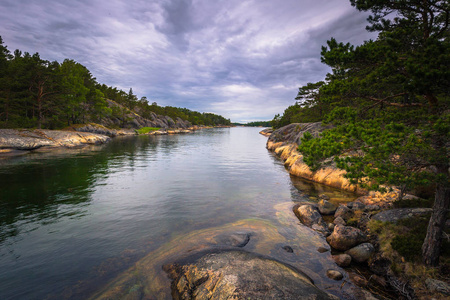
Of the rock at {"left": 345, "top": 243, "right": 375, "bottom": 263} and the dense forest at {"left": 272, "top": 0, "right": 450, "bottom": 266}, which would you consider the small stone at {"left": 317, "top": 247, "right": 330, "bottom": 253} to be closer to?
the rock at {"left": 345, "top": 243, "right": 375, "bottom": 263}

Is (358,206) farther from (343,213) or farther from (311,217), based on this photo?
(311,217)

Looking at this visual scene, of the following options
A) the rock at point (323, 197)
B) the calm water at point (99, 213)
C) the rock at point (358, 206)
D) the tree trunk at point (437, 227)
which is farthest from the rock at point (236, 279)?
the rock at point (323, 197)

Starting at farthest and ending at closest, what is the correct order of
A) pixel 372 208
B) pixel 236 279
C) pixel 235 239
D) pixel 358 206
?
pixel 358 206
pixel 372 208
pixel 235 239
pixel 236 279

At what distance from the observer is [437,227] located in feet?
19.9

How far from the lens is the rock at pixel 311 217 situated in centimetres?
1068

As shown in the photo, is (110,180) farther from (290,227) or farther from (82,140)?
(82,140)

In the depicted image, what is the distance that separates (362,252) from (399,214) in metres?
3.05

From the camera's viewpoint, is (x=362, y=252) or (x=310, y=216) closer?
(x=362, y=252)

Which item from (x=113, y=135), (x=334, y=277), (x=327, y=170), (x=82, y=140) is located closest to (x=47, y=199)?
(x=334, y=277)

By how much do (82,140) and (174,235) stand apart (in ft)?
150

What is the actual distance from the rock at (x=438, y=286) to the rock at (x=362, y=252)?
2.02 m

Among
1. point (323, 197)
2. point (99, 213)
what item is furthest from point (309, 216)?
point (99, 213)

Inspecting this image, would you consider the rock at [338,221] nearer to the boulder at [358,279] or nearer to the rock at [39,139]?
the boulder at [358,279]

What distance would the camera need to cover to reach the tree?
5543mm
